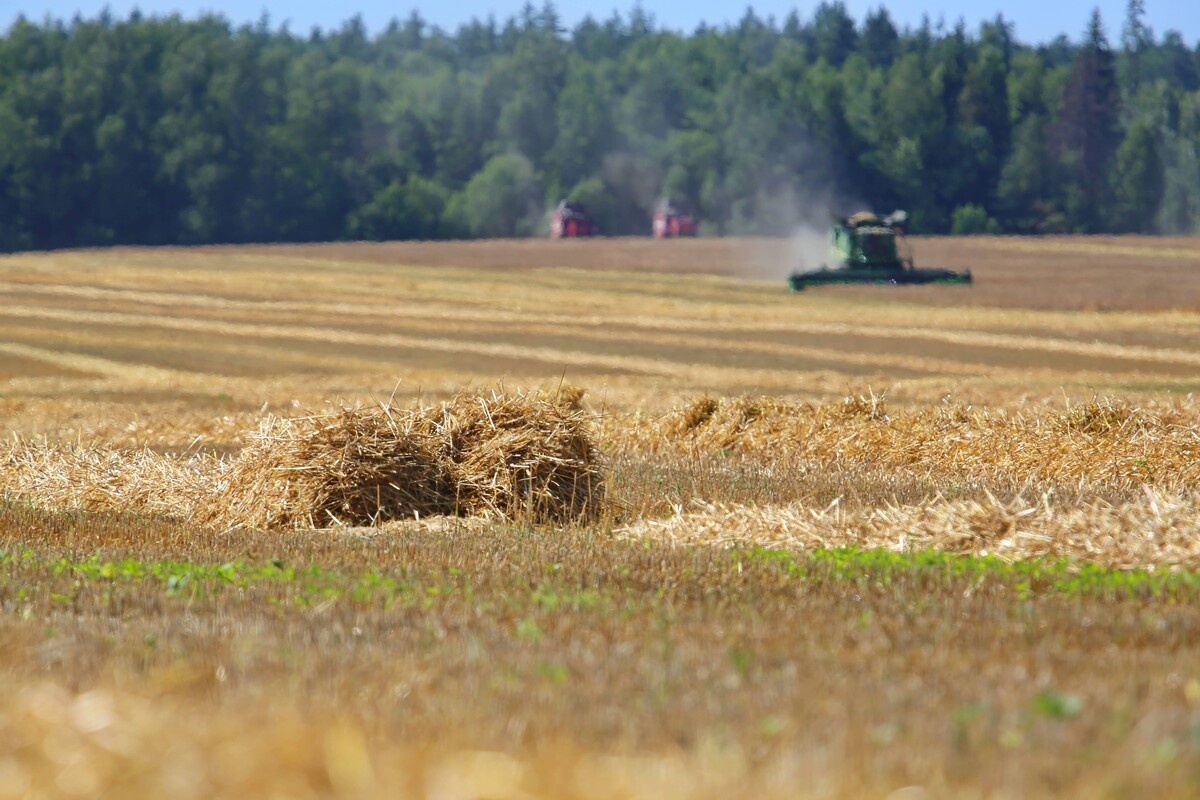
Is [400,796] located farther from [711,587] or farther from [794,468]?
[794,468]

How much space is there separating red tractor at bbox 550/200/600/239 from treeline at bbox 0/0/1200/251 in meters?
8.67

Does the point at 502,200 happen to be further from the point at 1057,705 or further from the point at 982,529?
the point at 1057,705

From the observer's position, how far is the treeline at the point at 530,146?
327 feet

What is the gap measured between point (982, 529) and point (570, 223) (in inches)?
3641

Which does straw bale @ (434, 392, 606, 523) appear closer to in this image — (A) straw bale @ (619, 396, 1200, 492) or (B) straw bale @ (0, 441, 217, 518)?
(B) straw bale @ (0, 441, 217, 518)

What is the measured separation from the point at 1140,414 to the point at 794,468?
352 cm

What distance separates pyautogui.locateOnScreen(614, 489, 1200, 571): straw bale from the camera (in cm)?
935

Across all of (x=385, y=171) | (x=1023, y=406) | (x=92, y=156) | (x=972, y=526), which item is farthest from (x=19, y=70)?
(x=972, y=526)

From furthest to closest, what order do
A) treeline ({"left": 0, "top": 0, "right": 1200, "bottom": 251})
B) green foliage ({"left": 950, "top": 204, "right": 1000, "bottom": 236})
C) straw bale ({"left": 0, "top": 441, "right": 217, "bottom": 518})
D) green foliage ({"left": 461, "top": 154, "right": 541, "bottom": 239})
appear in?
green foliage ({"left": 461, "top": 154, "right": 541, "bottom": 239}) → green foliage ({"left": 950, "top": 204, "right": 1000, "bottom": 236}) → treeline ({"left": 0, "top": 0, "right": 1200, "bottom": 251}) → straw bale ({"left": 0, "top": 441, "right": 217, "bottom": 518})

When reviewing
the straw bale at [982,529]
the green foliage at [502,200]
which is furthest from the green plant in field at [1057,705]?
the green foliage at [502,200]

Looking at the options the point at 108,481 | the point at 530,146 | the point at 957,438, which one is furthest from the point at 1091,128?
the point at 108,481

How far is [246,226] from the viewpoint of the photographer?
99938 mm

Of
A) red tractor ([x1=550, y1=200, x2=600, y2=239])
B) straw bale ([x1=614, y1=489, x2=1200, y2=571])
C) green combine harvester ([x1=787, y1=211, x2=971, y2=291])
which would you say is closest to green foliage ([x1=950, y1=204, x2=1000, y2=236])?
red tractor ([x1=550, y1=200, x2=600, y2=239])

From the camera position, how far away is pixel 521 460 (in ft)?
41.7
